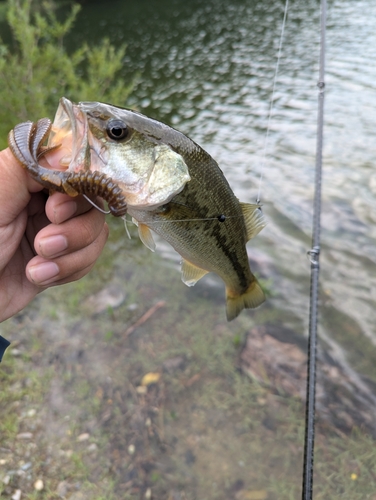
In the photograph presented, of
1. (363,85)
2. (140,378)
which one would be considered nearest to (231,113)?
(363,85)

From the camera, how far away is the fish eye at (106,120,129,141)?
1.76m

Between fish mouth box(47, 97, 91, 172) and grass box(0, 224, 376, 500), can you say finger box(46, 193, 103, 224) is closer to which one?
fish mouth box(47, 97, 91, 172)

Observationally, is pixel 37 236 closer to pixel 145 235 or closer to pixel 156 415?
pixel 145 235

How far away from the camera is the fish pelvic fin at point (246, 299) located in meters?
2.83

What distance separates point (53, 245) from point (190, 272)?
928mm

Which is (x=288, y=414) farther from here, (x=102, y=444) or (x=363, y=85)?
(x=363, y=85)

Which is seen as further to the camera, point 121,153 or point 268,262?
point 268,262

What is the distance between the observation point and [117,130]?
178cm

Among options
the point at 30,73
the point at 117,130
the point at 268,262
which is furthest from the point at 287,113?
the point at 117,130

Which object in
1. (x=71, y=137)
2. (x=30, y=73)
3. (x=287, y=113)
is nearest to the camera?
(x=71, y=137)

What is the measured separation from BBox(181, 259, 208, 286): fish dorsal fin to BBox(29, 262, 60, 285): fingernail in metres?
0.80

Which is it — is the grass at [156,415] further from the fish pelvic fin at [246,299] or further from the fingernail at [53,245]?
the fingernail at [53,245]

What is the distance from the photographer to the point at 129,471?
140 inches

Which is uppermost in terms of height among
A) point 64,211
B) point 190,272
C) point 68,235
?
point 64,211
